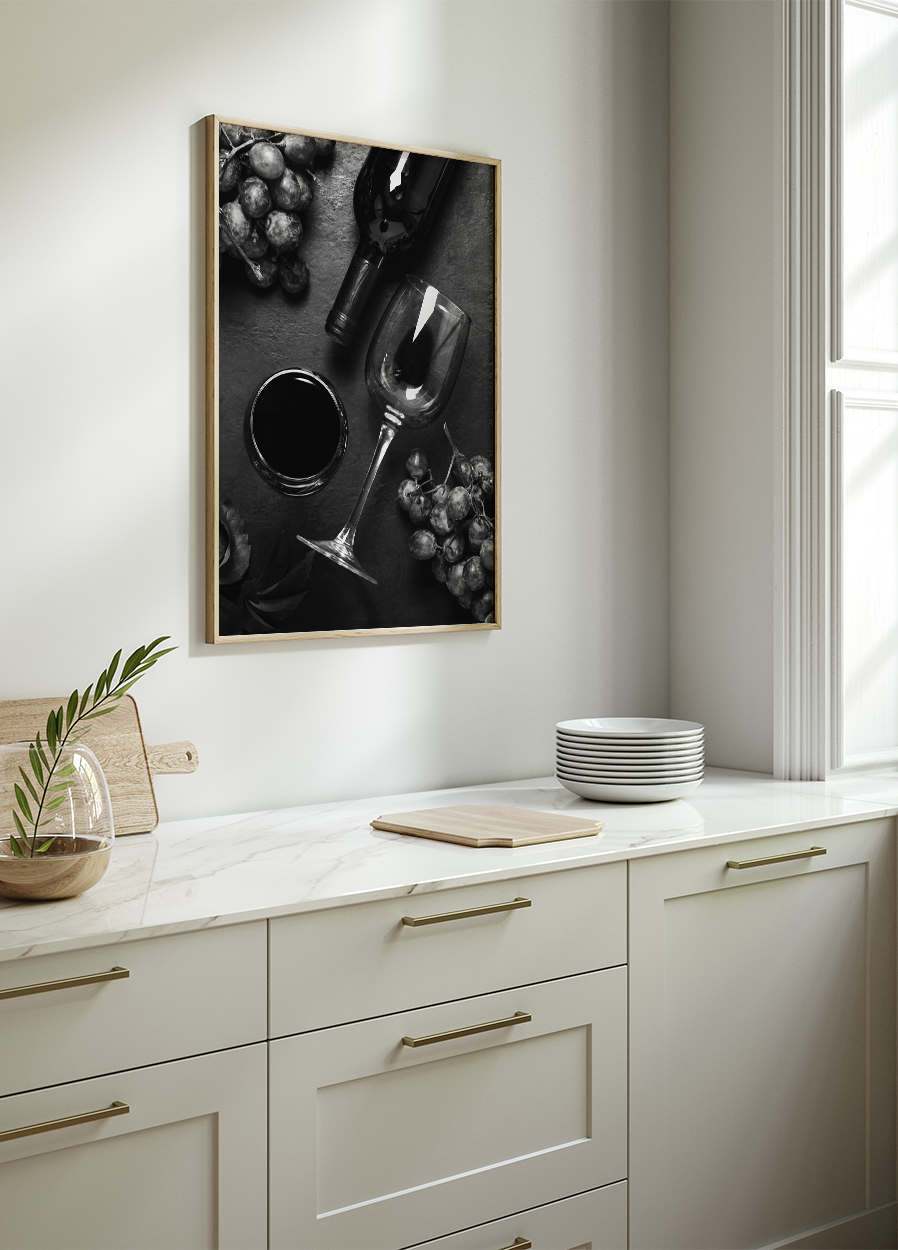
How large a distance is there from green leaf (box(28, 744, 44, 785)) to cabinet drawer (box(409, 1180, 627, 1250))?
846 mm

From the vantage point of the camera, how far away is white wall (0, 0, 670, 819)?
6.80 ft

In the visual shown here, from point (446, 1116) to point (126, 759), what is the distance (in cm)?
76

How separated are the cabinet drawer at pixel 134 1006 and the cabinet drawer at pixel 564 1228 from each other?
0.49m

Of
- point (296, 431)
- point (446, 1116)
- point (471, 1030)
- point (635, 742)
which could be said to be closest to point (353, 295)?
point (296, 431)

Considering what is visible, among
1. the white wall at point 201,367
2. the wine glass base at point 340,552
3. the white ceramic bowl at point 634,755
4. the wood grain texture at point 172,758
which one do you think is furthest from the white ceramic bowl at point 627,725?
the wood grain texture at point 172,758

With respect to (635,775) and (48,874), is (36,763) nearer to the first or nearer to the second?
(48,874)

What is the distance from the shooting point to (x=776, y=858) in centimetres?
219

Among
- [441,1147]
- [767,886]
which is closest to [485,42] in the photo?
[767,886]

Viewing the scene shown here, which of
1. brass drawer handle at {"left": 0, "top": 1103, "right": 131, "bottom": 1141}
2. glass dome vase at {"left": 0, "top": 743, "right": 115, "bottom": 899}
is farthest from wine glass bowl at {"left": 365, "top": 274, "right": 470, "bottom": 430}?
brass drawer handle at {"left": 0, "top": 1103, "right": 131, "bottom": 1141}

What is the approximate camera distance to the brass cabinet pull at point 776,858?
2.14 metres

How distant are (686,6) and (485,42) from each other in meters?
0.54

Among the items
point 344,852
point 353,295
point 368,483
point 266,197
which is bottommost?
point 344,852

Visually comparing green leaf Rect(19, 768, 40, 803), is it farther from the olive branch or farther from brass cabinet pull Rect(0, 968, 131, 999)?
brass cabinet pull Rect(0, 968, 131, 999)

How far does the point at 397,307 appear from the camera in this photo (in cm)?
244
